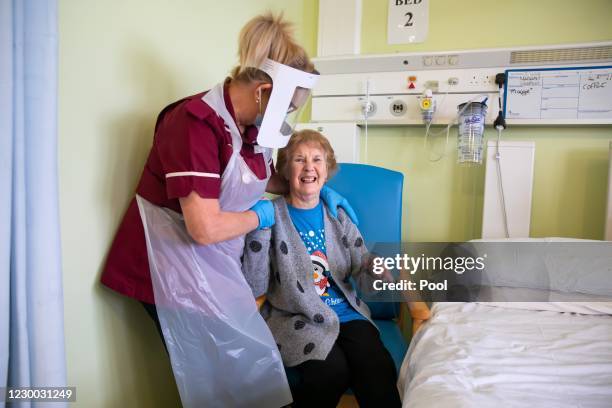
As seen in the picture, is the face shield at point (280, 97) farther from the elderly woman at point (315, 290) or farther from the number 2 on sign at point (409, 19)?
the number 2 on sign at point (409, 19)

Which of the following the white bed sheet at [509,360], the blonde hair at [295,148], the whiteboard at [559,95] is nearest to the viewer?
the white bed sheet at [509,360]

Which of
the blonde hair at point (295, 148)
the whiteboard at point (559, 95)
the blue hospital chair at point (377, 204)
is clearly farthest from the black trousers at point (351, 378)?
the whiteboard at point (559, 95)

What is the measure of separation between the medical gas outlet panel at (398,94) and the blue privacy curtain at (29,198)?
1630mm

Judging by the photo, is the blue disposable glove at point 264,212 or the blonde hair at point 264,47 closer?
the blonde hair at point 264,47

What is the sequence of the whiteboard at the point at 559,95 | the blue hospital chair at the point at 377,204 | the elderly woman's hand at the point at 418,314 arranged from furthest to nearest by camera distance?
1. the whiteboard at the point at 559,95
2. the blue hospital chair at the point at 377,204
3. the elderly woman's hand at the point at 418,314

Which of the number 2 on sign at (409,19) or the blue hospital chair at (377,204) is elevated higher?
the number 2 on sign at (409,19)

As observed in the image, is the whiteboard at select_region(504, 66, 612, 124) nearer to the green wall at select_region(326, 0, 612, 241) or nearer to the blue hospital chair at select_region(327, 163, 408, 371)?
the green wall at select_region(326, 0, 612, 241)

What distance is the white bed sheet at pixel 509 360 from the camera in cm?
97

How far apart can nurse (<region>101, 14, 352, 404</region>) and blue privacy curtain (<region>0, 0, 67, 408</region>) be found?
29 cm

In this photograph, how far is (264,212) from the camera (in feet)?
4.46

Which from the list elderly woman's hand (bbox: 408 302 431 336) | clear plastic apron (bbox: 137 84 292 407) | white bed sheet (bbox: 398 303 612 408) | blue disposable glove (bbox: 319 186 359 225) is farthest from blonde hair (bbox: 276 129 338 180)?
white bed sheet (bbox: 398 303 612 408)

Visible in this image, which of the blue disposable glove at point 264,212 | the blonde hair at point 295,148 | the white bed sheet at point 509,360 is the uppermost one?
the blonde hair at point 295,148

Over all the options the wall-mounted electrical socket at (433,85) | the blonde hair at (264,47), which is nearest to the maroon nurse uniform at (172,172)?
the blonde hair at (264,47)

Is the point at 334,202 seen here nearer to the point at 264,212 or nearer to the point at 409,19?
the point at 264,212
